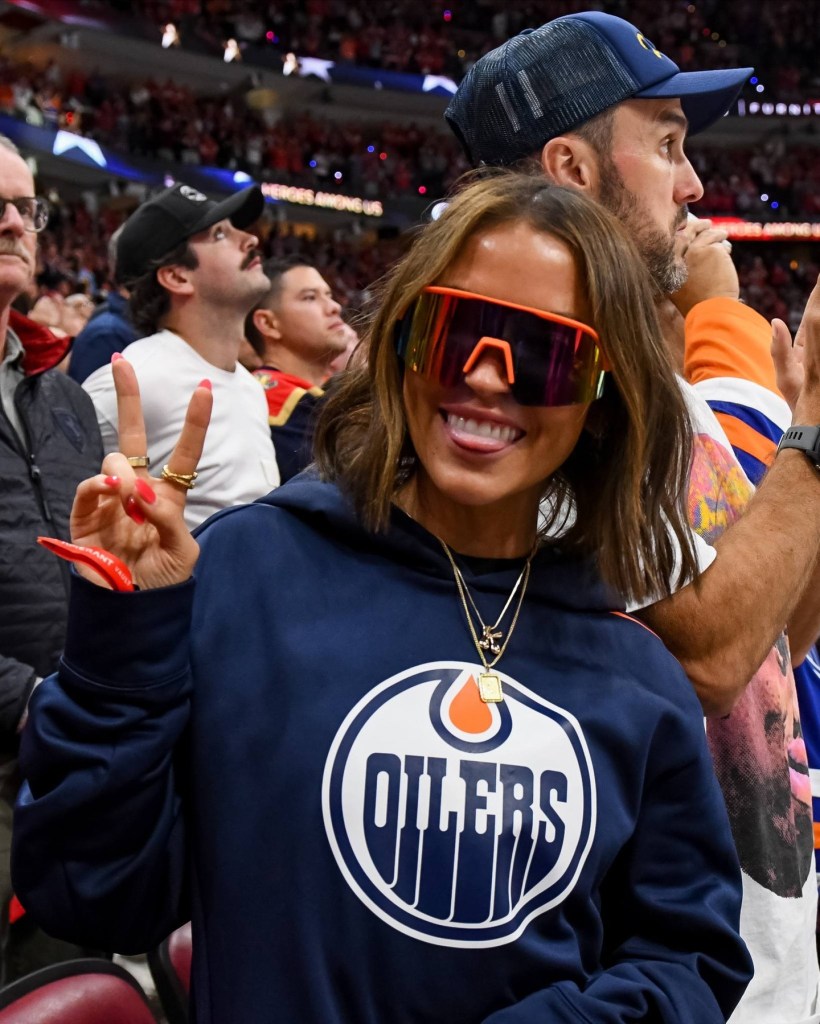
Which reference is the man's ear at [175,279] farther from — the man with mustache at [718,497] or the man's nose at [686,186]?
the man's nose at [686,186]

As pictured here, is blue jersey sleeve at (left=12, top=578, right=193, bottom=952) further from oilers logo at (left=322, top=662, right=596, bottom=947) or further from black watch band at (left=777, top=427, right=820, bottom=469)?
black watch band at (left=777, top=427, right=820, bottom=469)

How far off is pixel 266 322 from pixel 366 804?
3599 millimetres

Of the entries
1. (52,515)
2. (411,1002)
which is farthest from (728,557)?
(52,515)

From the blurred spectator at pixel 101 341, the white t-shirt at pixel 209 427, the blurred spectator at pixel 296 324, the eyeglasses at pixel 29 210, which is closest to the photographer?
the eyeglasses at pixel 29 210

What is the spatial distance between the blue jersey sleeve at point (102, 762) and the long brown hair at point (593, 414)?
28 centimetres

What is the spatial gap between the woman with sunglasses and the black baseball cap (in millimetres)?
2453

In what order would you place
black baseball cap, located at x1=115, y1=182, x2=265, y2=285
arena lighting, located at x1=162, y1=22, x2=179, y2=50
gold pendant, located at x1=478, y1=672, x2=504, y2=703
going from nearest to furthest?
1. gold pendant, located at x1=478, y1=672, x2=504, y2=703
2. black baseball cap, located at x1=115, y1=182, x2=265, y2=285
3. arena lighting, located at x1=162, y1=22, x2=179, y2=50

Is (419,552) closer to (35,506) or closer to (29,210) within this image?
(35,506)

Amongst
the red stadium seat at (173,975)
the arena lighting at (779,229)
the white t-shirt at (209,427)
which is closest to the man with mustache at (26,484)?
the white t-shirt at (209,427)

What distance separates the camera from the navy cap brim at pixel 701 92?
158 centimetres

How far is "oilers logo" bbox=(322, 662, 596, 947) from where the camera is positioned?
108 cm

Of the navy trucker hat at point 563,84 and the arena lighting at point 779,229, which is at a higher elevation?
the navy trucker hat at point 563,84

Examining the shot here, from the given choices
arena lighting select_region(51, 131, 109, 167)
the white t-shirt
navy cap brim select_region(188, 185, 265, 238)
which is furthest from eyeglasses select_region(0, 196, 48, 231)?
arena lighting select_region(51, 131, 109, 167)

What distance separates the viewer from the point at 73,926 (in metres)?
1.09
